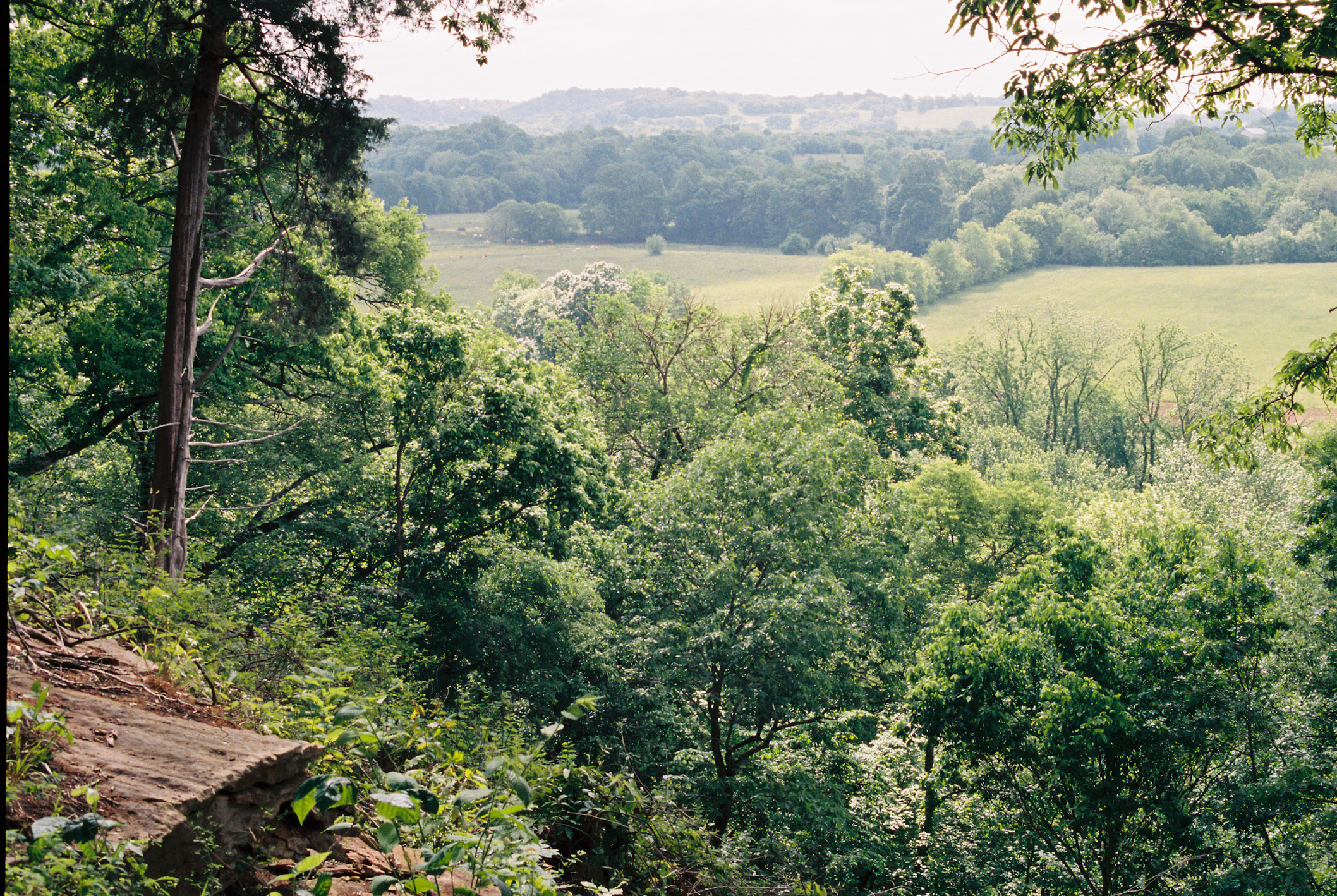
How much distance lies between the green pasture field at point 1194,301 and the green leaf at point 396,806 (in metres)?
68.3

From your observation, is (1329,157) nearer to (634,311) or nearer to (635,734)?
(634,311)

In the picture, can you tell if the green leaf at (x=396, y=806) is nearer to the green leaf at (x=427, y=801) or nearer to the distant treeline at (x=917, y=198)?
the green leaf at (x=427, y=801)

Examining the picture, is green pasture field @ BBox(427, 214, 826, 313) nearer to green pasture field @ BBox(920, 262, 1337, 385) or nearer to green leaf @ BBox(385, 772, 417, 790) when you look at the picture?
green pasture field @ BBox(920, 262, 1337, 385)

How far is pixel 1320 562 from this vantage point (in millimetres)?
17625

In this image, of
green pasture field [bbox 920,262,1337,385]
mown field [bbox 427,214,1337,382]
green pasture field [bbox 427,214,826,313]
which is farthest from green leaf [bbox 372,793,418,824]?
green pasture field [bbox 427,214,826,313]

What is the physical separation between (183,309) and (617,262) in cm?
11014

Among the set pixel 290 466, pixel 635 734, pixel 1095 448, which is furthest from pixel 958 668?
pixel 1095 448

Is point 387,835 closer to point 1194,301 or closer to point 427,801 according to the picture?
point 427,801

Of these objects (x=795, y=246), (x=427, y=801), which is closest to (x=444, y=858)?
(x=427, y=801)

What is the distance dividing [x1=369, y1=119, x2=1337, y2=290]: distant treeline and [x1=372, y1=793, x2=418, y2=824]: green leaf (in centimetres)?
10287

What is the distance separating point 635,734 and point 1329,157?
6334 inches

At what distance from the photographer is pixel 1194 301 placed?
291 feet

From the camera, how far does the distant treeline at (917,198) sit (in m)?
109

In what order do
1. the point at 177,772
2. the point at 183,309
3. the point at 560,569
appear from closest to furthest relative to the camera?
the point at 177,772, the point at 183,309, the point at 560,569
